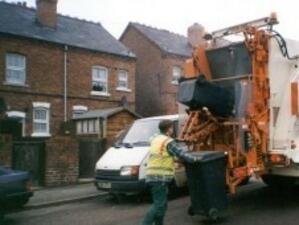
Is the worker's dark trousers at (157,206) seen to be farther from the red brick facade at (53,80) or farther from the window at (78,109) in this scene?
the window at (78,109)

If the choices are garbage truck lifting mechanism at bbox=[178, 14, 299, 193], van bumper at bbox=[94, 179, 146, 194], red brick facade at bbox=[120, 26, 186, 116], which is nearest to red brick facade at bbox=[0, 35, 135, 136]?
red brick facade at bbox=[120, 26, 186, 116]

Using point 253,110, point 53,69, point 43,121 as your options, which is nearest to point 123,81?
point 53,69

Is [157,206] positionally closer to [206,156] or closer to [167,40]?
[206,156]

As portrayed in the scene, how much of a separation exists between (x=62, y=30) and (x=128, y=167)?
18693 millimetres

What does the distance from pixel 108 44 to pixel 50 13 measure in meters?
3.74

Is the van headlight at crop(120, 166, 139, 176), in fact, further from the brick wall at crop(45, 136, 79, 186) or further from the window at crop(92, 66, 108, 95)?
the window at crop(92, 66, 108, 95)

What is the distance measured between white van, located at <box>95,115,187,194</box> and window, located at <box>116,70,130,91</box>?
56.4ft

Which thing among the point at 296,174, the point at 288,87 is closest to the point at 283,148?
the point at 296,174

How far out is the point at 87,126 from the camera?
22.1 metres

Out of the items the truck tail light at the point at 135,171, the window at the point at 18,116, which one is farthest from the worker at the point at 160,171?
the window at the point at 18,116

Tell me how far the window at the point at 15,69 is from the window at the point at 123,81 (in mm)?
6043

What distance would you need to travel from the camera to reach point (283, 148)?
29.9 ft

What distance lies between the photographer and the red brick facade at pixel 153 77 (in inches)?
1281

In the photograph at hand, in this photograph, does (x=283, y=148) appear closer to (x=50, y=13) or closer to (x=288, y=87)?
(x=288, y=87)
